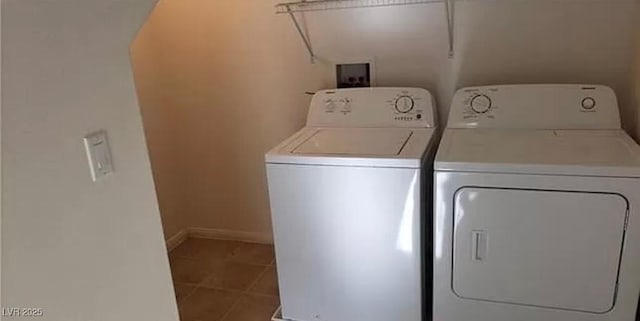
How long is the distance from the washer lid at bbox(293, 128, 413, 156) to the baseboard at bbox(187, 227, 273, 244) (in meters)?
0.99

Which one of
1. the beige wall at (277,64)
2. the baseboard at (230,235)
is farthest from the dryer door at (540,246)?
the baseboard at (230,235)

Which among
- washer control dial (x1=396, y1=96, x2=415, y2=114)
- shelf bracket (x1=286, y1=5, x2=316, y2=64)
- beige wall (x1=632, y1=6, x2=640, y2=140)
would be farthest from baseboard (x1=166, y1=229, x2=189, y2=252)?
beige wall (x1=632, y1=6, x2=640, y2=140)

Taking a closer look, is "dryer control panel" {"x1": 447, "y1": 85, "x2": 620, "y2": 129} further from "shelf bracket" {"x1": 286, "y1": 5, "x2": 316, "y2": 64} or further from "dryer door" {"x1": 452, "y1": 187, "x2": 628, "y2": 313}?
"shelf bracket" {"x1": 286, "y1": 5, "x2": 316, "y2": 64}

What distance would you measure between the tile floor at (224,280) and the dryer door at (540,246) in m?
1.04

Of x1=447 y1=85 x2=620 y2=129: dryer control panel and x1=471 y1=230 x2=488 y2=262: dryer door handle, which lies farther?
x1=447 y1=85 x2=620 y2=129: dryer control panel

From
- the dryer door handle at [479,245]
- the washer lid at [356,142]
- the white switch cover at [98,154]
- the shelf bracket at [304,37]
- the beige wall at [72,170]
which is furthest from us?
the shelf bracket at [304,37]

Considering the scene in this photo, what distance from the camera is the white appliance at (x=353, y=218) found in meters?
1.78

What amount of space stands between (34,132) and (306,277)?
1373 millimetres

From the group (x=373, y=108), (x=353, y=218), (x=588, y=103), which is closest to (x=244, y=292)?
(x=353, y=218)

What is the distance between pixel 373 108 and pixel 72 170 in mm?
1511

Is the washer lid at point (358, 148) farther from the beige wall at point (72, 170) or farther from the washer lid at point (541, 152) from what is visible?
the beige wall at point (72, 170)

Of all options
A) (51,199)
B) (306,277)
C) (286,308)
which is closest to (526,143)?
(306,277)

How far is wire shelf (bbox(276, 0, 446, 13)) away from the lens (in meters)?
2.27

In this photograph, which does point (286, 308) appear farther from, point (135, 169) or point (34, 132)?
point (34, 132)
